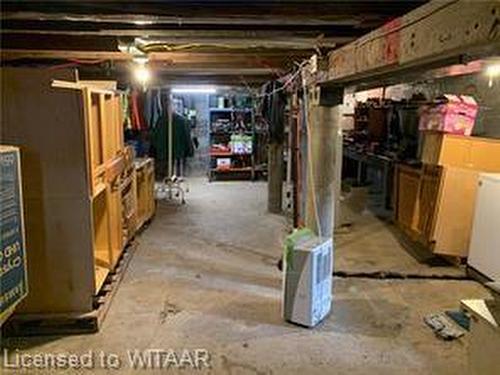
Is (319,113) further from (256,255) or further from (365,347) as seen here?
(365,347)

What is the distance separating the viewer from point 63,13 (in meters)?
2.30

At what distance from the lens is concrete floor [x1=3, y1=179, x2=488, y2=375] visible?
109 inches

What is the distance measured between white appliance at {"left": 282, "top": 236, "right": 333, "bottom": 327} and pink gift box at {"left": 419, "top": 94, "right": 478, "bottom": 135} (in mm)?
2021

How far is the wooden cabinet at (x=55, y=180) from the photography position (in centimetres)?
278

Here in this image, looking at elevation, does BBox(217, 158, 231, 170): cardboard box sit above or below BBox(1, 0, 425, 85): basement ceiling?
below

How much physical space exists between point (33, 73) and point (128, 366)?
178cm

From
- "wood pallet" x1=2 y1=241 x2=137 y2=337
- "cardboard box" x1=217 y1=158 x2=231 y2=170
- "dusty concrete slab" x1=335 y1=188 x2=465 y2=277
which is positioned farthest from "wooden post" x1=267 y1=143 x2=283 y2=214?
"wood pallet" x1=2 y1=241 x2=137 y2=337

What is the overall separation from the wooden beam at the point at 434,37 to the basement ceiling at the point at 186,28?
0.61 feet

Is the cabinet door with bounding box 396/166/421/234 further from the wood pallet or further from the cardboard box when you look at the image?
the cardboard box

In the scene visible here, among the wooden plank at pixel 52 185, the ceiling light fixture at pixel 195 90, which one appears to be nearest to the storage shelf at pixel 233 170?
the ceiling light fixture at pixel 195 90

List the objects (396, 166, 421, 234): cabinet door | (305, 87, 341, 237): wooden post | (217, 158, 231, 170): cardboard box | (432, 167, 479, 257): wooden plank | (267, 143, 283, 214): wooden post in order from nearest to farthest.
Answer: (305, 87, 341, 237): wooden post, (432, 167, 479, 257): wooden plank, (396, 166, 421, 234): cabinet door, (267, 143, 283, 214): wooden post, (217, 158, 231, 170): cardboard box

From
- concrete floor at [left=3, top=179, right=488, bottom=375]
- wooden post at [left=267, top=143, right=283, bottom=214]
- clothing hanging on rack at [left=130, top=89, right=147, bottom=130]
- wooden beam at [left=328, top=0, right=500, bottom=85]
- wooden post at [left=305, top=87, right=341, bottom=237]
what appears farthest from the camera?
clothing hanging on rack at [left=130, top=89, right=147, bottom=130]

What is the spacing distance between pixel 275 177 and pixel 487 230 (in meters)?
3.06

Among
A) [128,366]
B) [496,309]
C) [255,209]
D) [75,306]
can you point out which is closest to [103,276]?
[75,306]
